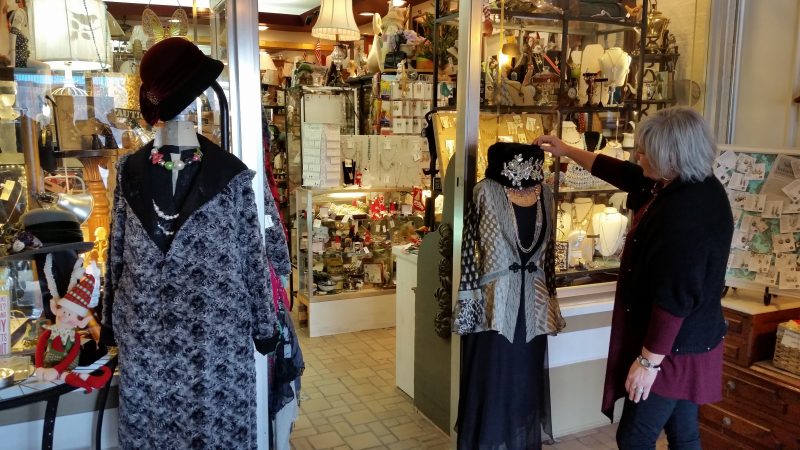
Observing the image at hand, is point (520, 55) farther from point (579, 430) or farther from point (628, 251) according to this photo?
point (579, 430)

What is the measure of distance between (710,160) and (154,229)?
67.3 inches

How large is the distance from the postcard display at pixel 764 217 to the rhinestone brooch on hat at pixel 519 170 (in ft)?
3.87

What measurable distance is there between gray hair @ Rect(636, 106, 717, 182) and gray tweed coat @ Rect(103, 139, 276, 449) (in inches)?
50.9

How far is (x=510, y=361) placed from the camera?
8.51 ft

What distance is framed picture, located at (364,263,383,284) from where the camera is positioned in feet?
16.8

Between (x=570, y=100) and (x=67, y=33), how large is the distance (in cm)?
226

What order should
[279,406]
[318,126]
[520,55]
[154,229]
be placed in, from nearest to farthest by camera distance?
[154,229] < [279,406] < [520,55] < [318,126]

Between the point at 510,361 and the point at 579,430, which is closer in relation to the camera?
the point at 510,361

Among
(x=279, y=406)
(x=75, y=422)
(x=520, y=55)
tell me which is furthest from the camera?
(x=520, y=55)

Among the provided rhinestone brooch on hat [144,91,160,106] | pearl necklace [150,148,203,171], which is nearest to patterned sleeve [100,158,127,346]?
pearl necklace [150,148,203,171]

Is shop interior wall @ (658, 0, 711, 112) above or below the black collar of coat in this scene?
above

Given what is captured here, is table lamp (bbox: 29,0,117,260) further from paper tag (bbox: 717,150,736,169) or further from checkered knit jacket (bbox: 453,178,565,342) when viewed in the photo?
paper tag (bbox: 717,150,736,169)

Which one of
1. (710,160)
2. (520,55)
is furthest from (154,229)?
(520,55)

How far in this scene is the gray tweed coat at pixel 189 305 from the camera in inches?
67.7
